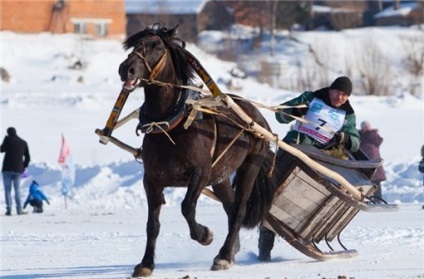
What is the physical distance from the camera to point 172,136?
32.1 ft

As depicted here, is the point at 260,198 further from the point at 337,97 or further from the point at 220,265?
the point at 337,97

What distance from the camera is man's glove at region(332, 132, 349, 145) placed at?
1120 cm

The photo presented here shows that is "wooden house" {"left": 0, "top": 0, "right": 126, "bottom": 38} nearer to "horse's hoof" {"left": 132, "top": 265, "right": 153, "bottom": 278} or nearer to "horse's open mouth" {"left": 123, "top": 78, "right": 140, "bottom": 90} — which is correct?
"horse's hoof" {"left": 132, "top": 265, "right": 153, "bottom": 278}

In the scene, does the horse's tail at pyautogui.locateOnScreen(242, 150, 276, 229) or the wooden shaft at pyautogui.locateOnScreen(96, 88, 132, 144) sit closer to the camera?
the wooden shaft at pyautogui.locateOnScreen(96, 88, 132, 144)

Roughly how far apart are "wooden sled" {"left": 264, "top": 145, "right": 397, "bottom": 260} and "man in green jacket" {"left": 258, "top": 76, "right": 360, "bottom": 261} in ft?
0.74

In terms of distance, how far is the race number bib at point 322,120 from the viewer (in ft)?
37.1

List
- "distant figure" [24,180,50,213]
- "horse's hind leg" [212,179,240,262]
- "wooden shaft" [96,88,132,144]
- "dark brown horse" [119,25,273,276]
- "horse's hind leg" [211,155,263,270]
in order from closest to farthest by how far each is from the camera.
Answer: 1. "dark brown horse" [119,25,273,276]
2. "wooden shaft" [96,88,132,144]
3. "horse's hind leg" [211,155,263,270]
4. "horse's hind leg" [212,179,240,262]
5. "distant figure" [24,180,50,213]

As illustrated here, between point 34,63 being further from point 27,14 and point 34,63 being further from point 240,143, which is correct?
point 240,143

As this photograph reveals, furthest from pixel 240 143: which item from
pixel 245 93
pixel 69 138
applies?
pixel 245 93

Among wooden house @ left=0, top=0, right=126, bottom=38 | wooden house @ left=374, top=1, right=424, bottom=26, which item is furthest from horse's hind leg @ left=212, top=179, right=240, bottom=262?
wooden house @ left=374, top=1, right=424, bottom=26

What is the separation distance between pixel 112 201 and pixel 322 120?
1120 centimetres

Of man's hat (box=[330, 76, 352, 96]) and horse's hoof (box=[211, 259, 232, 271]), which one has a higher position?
man's hat (box=[330, 76, 352, 96])

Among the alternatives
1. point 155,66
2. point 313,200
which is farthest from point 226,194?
point 155,66

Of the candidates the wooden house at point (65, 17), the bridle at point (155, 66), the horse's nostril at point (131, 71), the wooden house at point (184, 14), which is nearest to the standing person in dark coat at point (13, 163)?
the bridle at point (155, 66)
